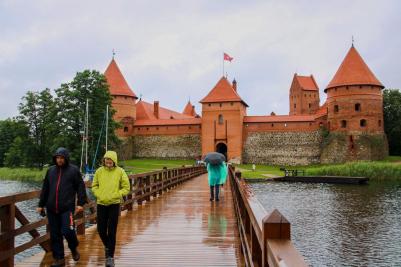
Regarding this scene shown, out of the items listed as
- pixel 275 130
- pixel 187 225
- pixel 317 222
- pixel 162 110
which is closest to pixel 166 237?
pixel 187 225

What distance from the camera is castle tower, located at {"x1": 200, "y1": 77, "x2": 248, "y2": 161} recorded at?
49.4m

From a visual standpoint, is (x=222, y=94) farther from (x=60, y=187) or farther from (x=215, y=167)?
(x=60, y=187)

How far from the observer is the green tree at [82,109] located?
35094mm

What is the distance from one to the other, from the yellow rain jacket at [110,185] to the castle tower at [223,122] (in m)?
43.8

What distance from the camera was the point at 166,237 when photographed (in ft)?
23.4

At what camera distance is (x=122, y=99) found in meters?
52.4

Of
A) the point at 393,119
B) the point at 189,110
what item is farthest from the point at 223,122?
the point at 189,110

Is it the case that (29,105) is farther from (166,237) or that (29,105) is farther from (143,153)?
(166,237)

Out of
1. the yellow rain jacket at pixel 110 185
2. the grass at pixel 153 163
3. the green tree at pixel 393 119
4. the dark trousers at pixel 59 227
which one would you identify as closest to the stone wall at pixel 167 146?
the grass at pixel 153 163

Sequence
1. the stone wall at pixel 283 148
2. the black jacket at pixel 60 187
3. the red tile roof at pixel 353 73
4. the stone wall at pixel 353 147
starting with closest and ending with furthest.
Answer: the black jacket at pixel 60 187
the stone wall at pixel 353 147
the red tile roof at pixel 353 73
the stone wall at pixel 283 148

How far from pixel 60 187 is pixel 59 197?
0.11 m

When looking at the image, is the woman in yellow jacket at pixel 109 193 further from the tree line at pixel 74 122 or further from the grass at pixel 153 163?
the grass at pixel 153 163

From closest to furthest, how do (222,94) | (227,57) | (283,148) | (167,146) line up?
(283,148) → (227,57) → (222,94) → (167,146)

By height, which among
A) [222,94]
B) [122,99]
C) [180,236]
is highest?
[222,94]
